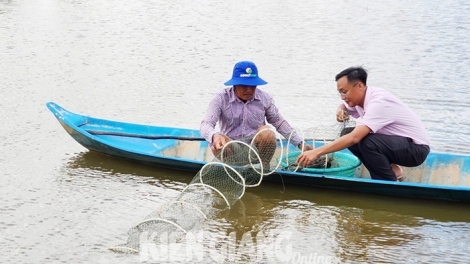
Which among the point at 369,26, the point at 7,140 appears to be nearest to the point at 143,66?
the point at 7,140

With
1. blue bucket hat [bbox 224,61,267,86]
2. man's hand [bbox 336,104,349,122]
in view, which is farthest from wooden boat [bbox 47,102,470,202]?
blue bucket hat [bbox 224,61,267,86]

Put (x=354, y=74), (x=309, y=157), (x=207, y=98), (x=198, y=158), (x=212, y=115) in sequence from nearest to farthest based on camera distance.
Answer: (x=309, y=157) < (x=354, y=74) < (x=212, y=115) < (x=198, y=158) < (x=207, y=98)

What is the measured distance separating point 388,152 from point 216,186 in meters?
1.65

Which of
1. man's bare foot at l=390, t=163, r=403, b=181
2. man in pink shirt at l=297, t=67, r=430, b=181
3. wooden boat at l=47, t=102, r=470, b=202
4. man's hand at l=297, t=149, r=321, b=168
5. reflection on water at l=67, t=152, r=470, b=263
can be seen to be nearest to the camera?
reflection on water at l=67, t=152, r=470, b=263

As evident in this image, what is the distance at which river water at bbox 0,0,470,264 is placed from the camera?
5785mm

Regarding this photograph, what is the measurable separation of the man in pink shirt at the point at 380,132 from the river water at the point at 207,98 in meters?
0.46

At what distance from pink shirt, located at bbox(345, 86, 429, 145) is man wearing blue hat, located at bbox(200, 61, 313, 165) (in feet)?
2.60

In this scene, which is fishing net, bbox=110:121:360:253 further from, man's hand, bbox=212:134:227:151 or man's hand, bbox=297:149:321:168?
man's hand, bbox=297:149:321:168

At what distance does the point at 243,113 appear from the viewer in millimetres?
6684

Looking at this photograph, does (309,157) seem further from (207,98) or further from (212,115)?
(207,98)

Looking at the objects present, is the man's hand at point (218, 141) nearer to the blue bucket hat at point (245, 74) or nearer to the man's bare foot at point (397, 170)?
the blue bucket hat at point (245, 74)

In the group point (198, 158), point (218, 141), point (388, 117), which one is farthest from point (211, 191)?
point (388, 117)

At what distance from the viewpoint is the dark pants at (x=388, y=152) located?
6.25 meters

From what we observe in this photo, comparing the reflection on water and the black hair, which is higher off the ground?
the black hair
